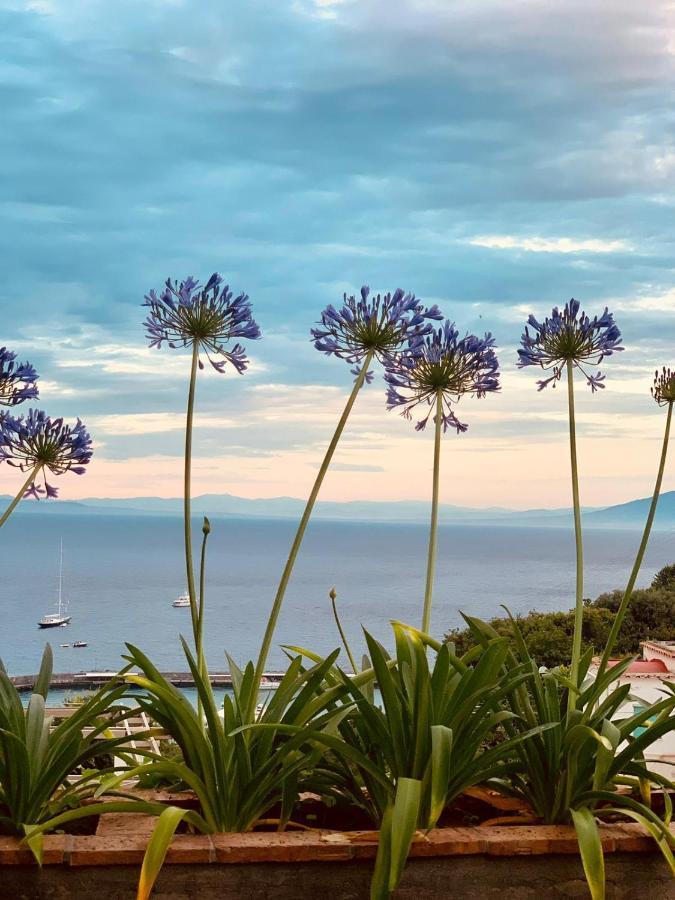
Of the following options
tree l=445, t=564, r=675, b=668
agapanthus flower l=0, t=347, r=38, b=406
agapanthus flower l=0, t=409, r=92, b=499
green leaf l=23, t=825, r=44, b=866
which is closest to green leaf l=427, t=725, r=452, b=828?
green leaf l=23, t=825, r=44, b=866

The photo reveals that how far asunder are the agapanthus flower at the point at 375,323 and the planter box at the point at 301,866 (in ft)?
4.28

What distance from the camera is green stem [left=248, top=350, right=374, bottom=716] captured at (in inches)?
91.4

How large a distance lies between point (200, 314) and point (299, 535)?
0.68 meters

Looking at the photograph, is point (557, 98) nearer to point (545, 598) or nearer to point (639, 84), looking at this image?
point (639, 84)

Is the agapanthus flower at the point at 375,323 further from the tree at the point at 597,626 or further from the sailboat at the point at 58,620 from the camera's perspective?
the sailboat at the point at 58,620

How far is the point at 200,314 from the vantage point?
8.59 feet

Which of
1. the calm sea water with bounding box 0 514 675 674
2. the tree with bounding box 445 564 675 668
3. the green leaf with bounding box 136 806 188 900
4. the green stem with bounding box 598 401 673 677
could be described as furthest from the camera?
the calm sea water with bounding box 0 514 675 674

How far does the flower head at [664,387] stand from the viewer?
2.85m

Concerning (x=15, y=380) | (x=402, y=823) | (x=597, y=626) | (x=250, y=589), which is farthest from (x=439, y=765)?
(x=250, y=589)

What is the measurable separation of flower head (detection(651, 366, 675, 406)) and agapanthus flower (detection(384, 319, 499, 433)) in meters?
0.49

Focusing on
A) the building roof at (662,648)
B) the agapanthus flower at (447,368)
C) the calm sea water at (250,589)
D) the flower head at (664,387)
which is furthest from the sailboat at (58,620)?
the flower head at (664,387)

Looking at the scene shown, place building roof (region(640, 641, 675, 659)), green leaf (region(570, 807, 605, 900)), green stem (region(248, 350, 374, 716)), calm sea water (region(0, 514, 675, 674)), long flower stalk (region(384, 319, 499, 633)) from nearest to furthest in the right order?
1. green leaf (region(570, 807, 605, 900))
2. green stem (region(248, 350, 374, 716))
3. long flower stalk (region(384, 319, 499, 633))
4. building roof (region(640, 641, 675, 659))
5. calm sea water (region(0, 514, 675, 674))

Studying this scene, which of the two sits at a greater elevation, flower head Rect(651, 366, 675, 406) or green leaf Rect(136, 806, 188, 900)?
flower head Rect(651, 366, 675, 406)

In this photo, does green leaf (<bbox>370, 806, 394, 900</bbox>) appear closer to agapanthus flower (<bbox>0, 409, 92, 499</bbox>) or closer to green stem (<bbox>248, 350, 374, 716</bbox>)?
green stem (<bbox>248, 350, 374, 716</bbox>)
